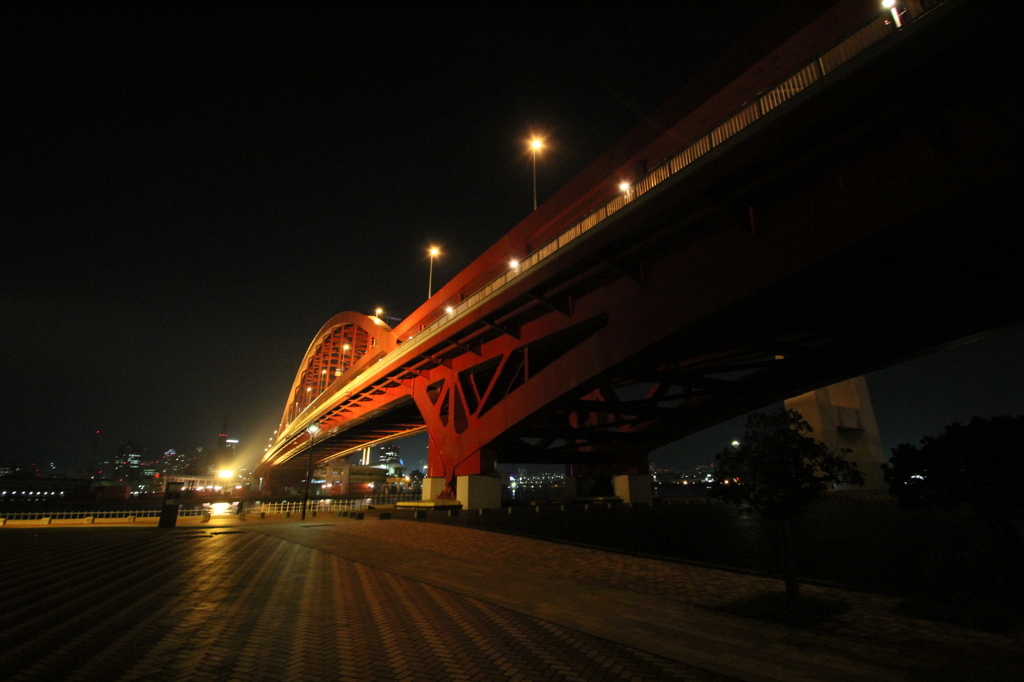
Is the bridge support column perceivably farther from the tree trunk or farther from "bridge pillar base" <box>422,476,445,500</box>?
the tree trunk

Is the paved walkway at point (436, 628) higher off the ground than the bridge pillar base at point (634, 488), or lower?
lower

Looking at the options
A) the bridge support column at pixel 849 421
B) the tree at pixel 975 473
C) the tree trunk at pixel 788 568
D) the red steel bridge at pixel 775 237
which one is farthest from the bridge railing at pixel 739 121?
the bridge support column at pixel 849 421

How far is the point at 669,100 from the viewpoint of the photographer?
1677cm

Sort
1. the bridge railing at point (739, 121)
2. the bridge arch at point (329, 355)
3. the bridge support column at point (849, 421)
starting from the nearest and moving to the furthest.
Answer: the bridge railing at point (739, 121) → the bridge support column at point (849, 421) → the bridge arch at point (329, 355)

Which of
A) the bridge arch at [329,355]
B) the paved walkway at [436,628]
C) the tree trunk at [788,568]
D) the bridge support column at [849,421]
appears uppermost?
the bridge arch at [329,355]

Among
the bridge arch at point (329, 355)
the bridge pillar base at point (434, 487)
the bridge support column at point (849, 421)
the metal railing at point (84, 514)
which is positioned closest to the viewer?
the metal railing at point (84, 514)

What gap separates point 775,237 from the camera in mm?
13070

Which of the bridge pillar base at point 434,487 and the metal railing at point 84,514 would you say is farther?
the bridge pillar base at point 434,487

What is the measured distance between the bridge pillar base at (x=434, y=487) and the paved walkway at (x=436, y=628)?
722 inches

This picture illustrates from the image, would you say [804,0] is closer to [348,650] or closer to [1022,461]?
[1022,461]

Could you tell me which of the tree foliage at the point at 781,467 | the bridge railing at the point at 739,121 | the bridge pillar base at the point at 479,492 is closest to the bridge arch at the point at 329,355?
the bridge pillar base at the point at 479,492

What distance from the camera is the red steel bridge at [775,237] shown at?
9.59 meters

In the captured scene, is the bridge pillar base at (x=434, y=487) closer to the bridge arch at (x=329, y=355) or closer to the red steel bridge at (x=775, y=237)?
the red steel bridge at (x=775, y=237)

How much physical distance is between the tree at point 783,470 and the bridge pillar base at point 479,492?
829 inches
